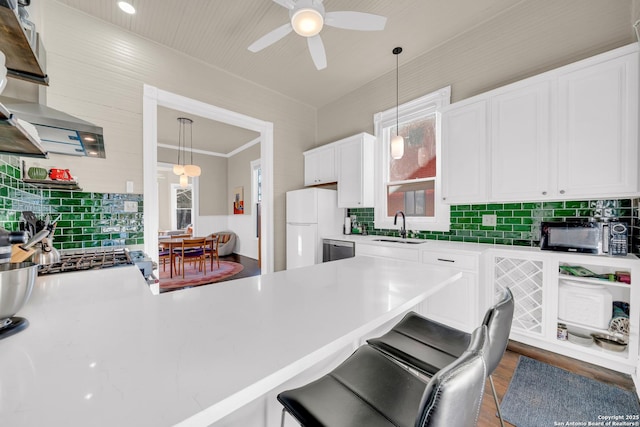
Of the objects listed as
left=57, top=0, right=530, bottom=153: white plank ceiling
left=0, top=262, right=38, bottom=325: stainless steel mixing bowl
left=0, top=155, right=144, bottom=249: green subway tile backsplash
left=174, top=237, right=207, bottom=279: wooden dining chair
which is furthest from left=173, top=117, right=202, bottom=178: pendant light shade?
left=0, top=262, right=38, bottom=325: stainless steel mixing bowl

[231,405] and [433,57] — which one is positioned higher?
[433,57]

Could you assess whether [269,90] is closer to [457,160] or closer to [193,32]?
[193,32]

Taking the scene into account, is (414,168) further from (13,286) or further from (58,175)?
(58,175)

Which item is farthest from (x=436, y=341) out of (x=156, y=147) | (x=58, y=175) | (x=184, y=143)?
(x=184, y=143)

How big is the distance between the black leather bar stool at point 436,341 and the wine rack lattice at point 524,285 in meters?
1.34

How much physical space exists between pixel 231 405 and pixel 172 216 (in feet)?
30.4

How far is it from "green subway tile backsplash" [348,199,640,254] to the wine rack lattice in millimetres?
350

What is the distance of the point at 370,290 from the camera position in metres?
1.09

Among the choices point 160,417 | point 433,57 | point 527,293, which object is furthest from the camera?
point 433,57

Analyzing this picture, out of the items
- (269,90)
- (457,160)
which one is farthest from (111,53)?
(457,160)

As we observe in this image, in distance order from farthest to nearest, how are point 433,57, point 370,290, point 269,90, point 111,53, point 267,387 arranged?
1. point 269,90
2. point 433,57
3. point 111,53
4. point 370,290
5. point 267,387

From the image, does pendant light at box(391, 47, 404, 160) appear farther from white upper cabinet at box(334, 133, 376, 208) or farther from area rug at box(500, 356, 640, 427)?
area rug at box(500, 356, 640, 427)

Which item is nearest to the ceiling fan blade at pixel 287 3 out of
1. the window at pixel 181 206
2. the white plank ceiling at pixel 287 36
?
the white plank ceiling at pixel 287 36

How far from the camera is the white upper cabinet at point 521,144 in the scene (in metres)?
2.15
